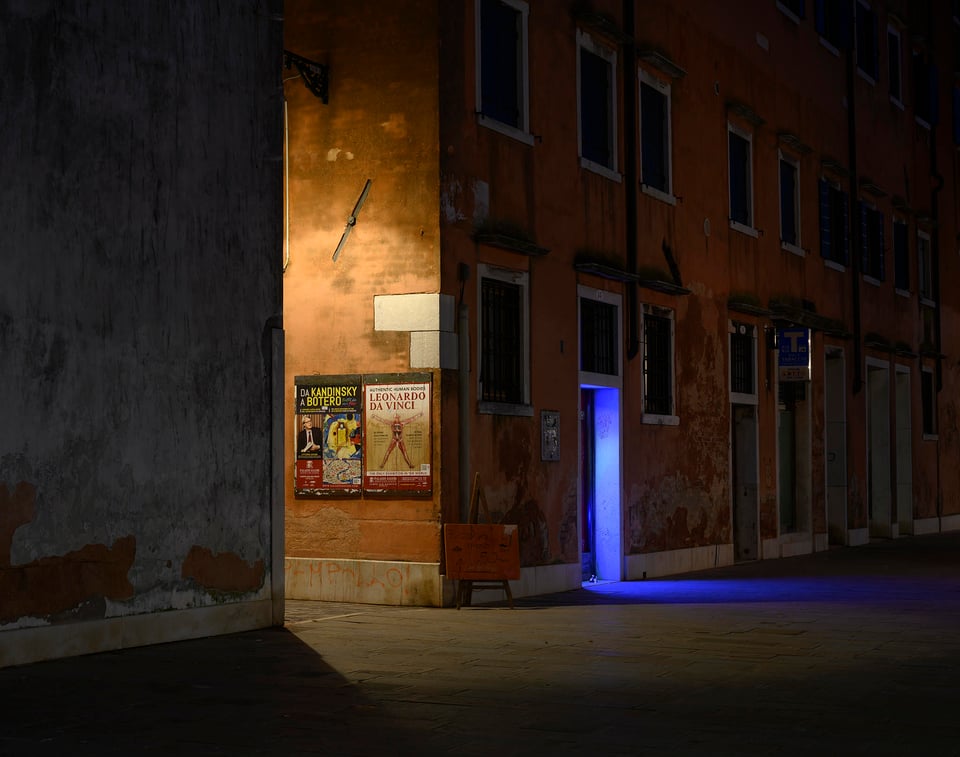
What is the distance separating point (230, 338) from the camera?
12617mm

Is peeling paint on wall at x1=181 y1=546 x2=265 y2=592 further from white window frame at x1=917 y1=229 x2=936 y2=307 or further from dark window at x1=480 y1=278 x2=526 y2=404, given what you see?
white window frame at x1=917 y1=229 x2=936 y2=307

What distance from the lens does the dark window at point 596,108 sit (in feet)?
60.5

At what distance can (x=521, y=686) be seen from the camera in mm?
9805

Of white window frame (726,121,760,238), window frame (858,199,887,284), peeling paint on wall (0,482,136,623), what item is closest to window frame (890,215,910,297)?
window frame (858,199,887,284)

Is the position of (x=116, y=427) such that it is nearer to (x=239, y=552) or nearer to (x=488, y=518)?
(x=239, y=552)

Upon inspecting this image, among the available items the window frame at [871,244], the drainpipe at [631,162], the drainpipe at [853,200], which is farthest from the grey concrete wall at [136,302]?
the window frame at [871,244]

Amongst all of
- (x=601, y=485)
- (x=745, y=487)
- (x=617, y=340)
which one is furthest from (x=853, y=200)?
(x=601, y=485)

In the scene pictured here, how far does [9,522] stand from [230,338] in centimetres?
274

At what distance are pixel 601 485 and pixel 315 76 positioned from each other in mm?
6188

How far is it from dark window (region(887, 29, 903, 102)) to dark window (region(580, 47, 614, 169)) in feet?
47.2

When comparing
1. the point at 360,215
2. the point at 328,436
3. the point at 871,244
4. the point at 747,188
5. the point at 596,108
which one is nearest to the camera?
the point at 360,215

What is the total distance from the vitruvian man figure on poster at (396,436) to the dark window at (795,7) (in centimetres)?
1278

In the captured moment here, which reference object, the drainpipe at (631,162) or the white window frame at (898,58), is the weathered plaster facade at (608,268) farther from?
the white window frame at (898,58)

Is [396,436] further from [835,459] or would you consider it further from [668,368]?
[835,459]
